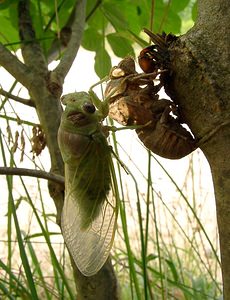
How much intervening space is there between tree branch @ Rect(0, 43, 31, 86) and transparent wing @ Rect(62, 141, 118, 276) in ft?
0.77

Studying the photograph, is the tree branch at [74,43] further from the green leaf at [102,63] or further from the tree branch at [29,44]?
the green leaf at [102,63]

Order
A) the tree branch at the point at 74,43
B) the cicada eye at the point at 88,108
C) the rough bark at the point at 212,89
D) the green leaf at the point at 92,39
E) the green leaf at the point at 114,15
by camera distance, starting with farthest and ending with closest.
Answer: the green leaf at the point at 92,39, the green leaf at the point at 114,15, the tree branch at the point at 74,43, the cicada eye at the point at 88,108, the rough bark at the point at 212,89

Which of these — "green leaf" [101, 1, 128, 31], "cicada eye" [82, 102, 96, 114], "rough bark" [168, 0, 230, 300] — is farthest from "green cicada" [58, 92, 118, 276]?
"green leaf" [101, 1, 128, 31]

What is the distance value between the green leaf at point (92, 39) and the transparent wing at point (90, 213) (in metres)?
0.55

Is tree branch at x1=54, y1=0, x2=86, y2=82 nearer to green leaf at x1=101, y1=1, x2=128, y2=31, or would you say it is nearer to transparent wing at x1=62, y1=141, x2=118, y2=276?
green leaf at x1=101, y1=1, x2=128, y2=31

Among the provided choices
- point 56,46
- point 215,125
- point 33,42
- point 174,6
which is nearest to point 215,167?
point 215,125

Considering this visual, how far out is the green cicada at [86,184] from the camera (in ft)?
2.22

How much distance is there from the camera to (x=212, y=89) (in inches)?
19.3

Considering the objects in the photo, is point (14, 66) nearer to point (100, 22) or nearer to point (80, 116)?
point (80, 116)

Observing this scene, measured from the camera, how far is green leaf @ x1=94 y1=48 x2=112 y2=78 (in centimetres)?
117

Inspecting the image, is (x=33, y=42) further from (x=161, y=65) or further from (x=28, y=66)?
(x=161, y=65)

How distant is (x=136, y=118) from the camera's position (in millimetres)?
609

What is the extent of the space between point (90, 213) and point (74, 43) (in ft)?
1.13

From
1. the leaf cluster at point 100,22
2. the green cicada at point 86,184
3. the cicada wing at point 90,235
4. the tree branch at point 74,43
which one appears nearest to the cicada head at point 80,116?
the green cicada at point 86,184
